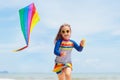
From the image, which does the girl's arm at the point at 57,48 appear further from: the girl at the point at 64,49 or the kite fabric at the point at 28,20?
the kite fabric at the point at 28,20

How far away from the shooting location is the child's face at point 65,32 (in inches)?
293

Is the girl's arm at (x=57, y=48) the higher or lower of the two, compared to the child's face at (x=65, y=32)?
lower

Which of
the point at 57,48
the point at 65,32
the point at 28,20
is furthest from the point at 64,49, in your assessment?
the point at 28,20

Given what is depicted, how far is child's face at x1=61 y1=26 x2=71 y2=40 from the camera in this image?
7453 millimetres

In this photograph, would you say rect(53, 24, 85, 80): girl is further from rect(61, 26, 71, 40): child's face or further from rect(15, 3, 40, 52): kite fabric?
Result: rect(15, 3, 40, 52): kite fabric

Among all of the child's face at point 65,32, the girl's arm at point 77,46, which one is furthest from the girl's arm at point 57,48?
the girl's arm at point 77,46

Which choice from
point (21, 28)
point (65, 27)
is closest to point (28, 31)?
point (21, 28)

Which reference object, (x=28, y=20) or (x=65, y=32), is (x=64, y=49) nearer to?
(x=65, y=32)

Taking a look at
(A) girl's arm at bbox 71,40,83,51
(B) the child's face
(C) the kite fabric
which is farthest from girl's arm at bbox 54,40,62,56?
(C) the kite fabric

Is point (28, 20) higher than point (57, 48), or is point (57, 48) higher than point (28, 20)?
point (28, 20)

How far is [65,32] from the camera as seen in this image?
746 cm

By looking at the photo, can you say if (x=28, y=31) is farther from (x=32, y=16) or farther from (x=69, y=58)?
(x=69, y=58)

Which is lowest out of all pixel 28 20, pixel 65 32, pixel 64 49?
pixel 64 49

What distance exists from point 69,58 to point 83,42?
0.46m
